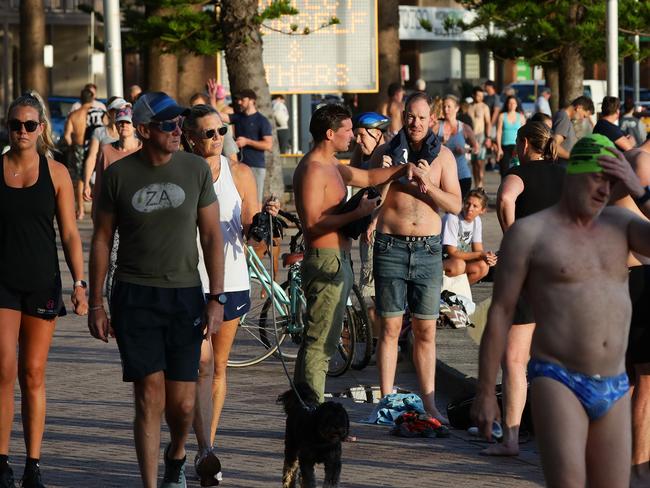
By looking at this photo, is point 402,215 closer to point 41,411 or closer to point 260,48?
point 41,411

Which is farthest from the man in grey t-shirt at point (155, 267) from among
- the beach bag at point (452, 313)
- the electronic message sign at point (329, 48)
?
A: the electronic message sign at point (329, 48)

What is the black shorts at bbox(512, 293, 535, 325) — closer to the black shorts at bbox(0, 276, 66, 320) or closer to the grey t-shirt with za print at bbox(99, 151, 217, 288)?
the grey t-shirt with za print at bbox(99, 151, 217, 288)

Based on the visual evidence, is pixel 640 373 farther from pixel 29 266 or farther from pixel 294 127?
pixel 294 127

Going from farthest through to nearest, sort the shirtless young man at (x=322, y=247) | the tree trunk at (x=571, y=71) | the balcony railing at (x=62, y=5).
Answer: the balcony railing at (x=62, y=5), the tree trunk at (x=571, y=71), the shirtless young man at (x=322, y=247)

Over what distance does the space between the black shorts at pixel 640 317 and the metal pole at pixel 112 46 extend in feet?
40.2

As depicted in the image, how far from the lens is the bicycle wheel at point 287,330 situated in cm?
1136

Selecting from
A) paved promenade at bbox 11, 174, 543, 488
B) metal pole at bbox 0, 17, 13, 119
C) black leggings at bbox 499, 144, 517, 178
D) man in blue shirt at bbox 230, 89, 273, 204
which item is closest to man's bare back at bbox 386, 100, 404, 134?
man in blue shirt at bbox 230, 89, 273, 204

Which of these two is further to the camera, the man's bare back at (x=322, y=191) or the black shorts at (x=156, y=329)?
the man's bare back at (x=322, y=191)

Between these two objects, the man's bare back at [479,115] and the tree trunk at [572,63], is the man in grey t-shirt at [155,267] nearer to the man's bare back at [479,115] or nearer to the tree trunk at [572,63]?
the tree trunk at [572,63]

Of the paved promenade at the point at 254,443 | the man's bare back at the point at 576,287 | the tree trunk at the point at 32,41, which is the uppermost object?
the tree trunk at the point at 32,41

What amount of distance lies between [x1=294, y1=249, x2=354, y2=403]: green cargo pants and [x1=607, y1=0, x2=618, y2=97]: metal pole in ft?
47.5

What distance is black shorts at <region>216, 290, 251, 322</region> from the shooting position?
792 cm

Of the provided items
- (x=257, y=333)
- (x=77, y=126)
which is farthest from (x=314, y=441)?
(x=77, y=126)

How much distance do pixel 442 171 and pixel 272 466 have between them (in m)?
2.17
